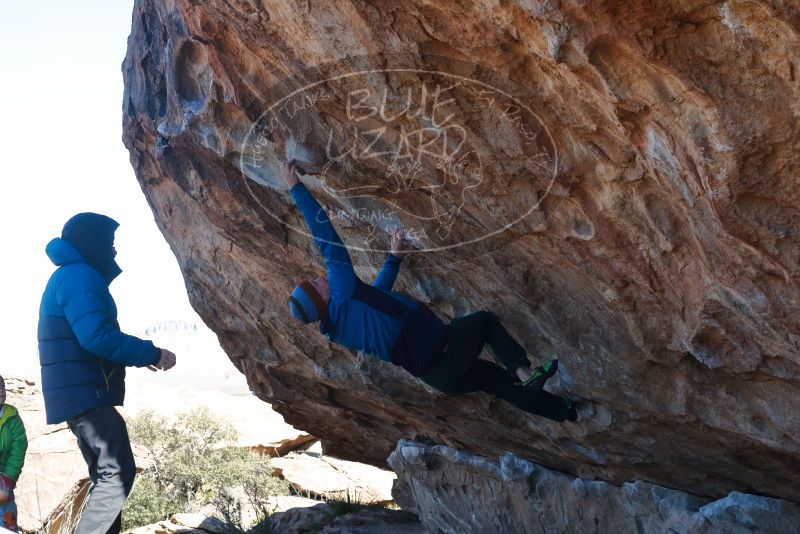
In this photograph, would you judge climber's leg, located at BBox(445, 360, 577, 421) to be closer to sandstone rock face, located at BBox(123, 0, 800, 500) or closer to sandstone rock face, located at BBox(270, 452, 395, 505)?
sandstone rock face, located at BBox(123, 0, 800, 500)

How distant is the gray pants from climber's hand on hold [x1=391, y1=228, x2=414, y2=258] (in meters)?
2.31

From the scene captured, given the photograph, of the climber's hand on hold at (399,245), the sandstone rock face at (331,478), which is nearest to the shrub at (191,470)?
the sandstone rock face at (331,478)

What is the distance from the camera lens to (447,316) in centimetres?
603

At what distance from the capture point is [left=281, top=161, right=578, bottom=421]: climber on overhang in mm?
5102

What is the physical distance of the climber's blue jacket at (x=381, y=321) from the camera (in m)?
5.09

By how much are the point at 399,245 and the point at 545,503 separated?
2216 millimetres

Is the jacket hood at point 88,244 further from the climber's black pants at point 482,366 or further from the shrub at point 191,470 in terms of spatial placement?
the shrub at point 191,470

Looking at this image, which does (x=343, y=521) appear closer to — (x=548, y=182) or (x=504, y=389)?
(x=504, y=389)

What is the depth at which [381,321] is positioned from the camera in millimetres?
5223

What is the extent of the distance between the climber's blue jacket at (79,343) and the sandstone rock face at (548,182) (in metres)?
1.31

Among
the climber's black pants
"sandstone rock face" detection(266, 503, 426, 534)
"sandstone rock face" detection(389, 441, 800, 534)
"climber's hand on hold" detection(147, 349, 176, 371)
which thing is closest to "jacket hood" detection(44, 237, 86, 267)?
"climber's hand on hold" detection(147, 349, 176, 371)

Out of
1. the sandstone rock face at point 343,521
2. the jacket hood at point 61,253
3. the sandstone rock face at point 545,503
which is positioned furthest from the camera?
the sandstone rock face at point 343,521

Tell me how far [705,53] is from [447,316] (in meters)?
3.09

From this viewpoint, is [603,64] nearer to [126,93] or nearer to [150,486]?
[126,93]
